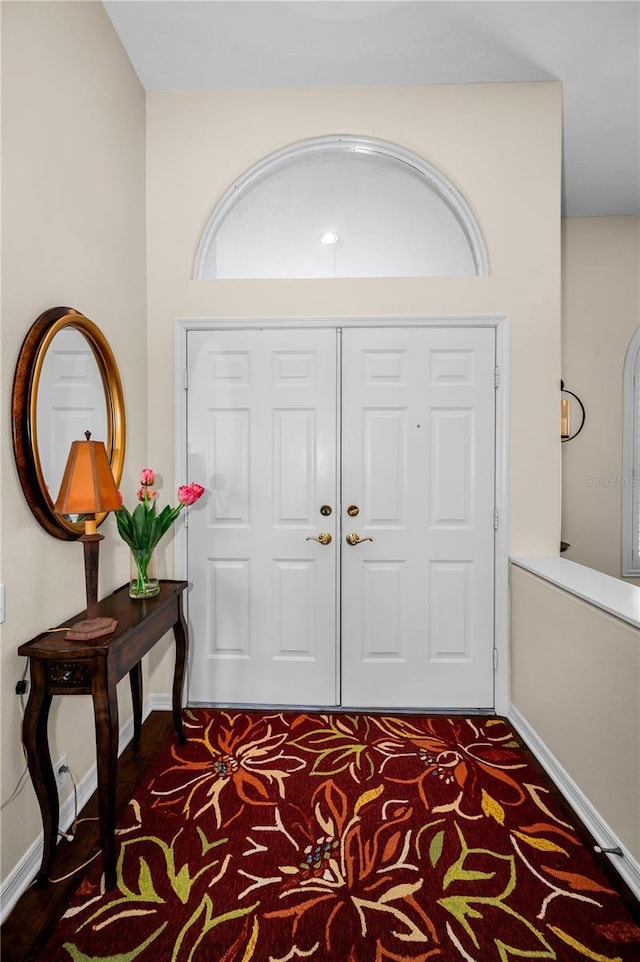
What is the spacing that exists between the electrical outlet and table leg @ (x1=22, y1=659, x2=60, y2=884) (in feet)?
0.84

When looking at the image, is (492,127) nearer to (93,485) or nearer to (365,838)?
(93,485)

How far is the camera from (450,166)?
2.59 meters

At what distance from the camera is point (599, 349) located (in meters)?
3.78

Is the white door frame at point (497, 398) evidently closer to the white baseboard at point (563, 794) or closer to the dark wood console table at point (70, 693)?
the white baseboard at point (563, 794)

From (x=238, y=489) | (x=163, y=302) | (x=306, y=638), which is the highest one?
(x=163, y=302)

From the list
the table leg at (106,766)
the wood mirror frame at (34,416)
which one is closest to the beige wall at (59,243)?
the wood mirror frame at (34,416)

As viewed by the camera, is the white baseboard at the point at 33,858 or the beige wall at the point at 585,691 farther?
the beige wall at the point at 585,691

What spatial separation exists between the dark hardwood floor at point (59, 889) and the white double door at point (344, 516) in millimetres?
674

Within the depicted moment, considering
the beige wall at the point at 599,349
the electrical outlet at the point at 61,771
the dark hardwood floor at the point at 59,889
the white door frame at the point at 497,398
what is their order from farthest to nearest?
1. the beige wall at the point at 599,349
2. the white door frame at the point at 497,398
3. the electrical outlet at the point at 61,771
4. the dark hardwood floor at the point at 59,889

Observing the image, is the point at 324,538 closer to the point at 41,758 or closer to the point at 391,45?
the point at 41,758

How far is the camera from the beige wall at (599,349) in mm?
3770

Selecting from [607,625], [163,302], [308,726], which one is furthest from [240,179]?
[308,726]

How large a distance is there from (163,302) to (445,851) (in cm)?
276

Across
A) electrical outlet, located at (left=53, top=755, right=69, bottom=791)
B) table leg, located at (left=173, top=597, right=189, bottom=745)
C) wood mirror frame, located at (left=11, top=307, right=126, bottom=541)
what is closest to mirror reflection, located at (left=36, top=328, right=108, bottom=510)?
wood mirror frame, located at (left=11, top=307, right=126, bottom=541)
